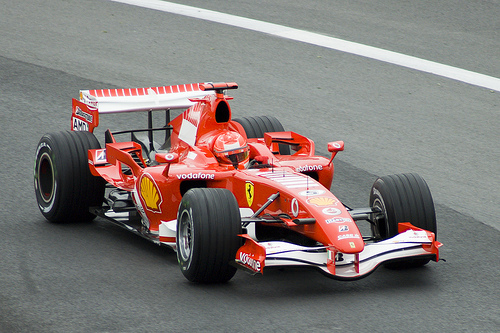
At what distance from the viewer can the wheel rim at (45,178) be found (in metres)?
8.98

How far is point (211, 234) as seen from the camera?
679cm

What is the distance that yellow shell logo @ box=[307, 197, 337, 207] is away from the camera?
7.05 meters

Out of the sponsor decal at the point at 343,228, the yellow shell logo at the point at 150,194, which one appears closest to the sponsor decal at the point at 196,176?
the yellow shell logo at the point at 150,194

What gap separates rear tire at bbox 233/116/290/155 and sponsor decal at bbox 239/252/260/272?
2.87 meters

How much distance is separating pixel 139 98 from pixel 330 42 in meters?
7.70

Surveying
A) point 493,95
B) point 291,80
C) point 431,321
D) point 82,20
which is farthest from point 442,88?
point 431,321

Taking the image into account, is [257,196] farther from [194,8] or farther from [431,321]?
[194,8]

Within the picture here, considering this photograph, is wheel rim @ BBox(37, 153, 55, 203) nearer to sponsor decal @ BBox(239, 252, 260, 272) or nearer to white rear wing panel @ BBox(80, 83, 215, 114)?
white rear wing panel @ BBox(80, 83, 215, 114)

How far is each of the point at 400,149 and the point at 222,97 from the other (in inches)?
160

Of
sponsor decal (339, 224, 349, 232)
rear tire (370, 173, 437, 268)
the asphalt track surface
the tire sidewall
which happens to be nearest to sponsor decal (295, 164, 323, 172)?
rear tire (370, 173, 437, 268)

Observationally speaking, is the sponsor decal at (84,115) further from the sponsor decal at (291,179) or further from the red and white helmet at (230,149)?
the sponsor decal at (291,179)

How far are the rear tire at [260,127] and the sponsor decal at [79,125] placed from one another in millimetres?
1658

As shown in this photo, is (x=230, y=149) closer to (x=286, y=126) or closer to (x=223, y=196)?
(x=223, y=196)

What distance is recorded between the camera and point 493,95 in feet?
46.3
